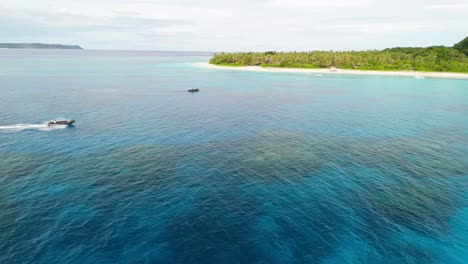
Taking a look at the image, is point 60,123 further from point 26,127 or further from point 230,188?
point 230,188

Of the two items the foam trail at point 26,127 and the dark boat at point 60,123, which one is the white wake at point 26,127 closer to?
the foam trail at point 26,127

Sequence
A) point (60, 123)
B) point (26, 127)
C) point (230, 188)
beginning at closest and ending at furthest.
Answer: point (230, 188) → point (26, 127) → point (60, 123)

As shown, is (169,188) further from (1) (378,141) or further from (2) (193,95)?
(2) (193,95)

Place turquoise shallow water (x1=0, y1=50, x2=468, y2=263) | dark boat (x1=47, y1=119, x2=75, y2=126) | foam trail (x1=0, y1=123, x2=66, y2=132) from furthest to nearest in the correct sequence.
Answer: dark boat (x1=47, y1=119, x2=75, y2=126)
foam trail (x1=0, y1=123, x2=66, y2=132)
turquoise shallow water (x1=0, y1=50, x2=468, y2=263)

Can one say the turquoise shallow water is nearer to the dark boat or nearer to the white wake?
the white wake

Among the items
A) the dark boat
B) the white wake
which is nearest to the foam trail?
the white wake

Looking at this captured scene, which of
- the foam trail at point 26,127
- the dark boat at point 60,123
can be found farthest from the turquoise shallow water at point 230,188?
the dark boat at point 60,123

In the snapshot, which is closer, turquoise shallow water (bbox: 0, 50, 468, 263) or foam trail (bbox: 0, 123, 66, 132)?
turquoise shallow water (bbox: 0, 50, 468, 263)

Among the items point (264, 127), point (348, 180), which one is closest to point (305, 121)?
point (264, 127)

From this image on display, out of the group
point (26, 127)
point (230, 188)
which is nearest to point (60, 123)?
point (26, 127)
